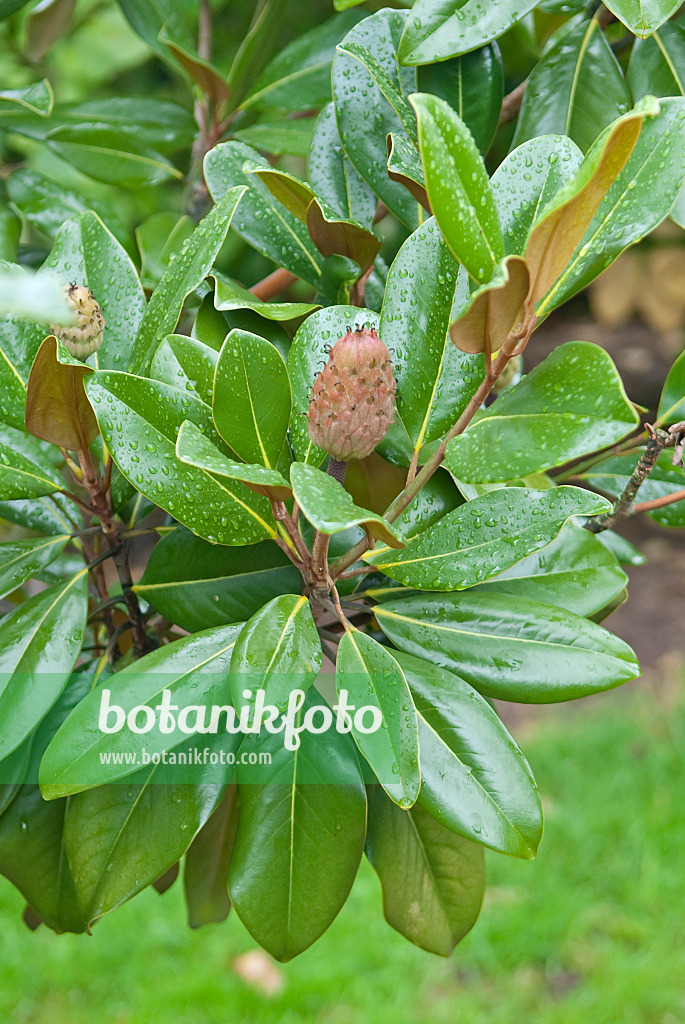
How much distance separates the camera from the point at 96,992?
181 cm

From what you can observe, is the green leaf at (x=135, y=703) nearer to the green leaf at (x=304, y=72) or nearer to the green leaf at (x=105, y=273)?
the green leaf at (x=105, y=273)

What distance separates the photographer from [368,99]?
2.34 feet

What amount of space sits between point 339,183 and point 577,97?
0.21 metres

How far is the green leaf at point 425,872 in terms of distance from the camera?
71 cm

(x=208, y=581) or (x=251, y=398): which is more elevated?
(x=251, y=398)

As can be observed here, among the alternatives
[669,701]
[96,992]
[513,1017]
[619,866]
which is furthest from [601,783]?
[96,992]

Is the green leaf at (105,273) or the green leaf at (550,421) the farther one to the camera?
the green leaf at (105,273)

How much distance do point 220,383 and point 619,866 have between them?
1920 millimetres

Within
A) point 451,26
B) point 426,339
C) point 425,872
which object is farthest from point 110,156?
point 425,872

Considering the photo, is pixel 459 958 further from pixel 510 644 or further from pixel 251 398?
pixel 251 398

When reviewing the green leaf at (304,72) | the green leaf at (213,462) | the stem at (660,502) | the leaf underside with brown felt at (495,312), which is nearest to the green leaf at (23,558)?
the green leaf at (213,462)

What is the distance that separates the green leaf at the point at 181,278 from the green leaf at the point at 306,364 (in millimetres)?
77

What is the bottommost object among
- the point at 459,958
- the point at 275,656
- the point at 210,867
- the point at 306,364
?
the point at 459,958

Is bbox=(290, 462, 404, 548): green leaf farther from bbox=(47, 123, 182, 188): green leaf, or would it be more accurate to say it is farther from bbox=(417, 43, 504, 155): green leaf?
bbox=(47, 123, 182, 188): green leaf
